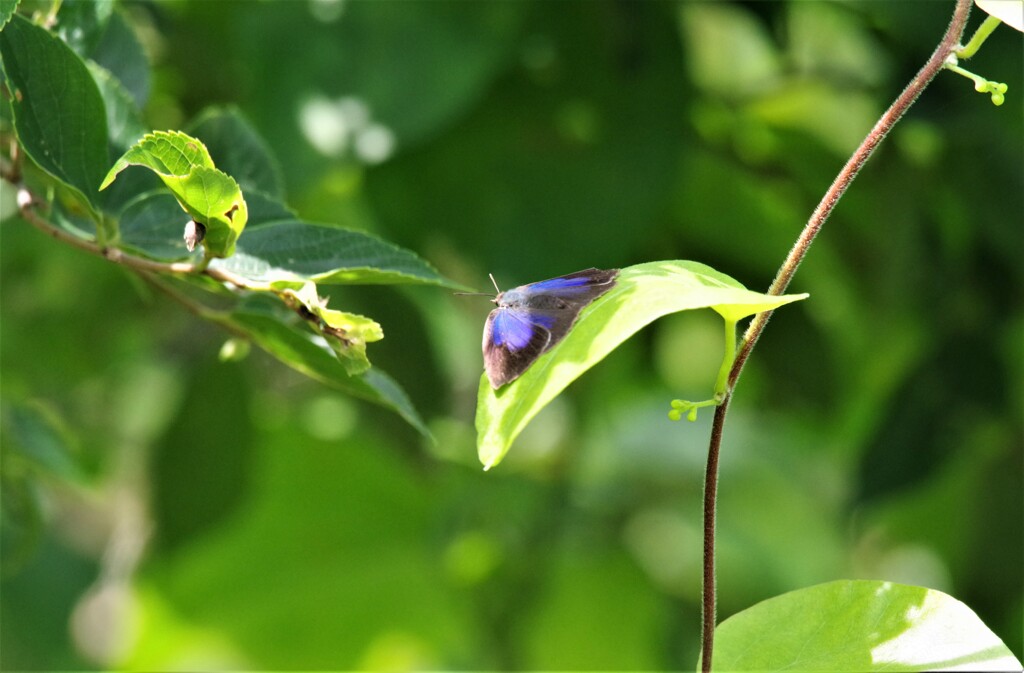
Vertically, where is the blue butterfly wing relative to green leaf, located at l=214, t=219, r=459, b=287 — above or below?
above

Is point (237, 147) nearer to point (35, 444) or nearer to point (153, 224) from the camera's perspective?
point (153, 224)

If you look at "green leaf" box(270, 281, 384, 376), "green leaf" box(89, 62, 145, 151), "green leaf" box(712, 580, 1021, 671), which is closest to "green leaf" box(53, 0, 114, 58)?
"green leaf" box(89, 62, 145, 151)

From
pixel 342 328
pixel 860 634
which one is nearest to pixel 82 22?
pixel 342 328

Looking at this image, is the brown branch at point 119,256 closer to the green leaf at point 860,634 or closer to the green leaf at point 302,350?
the green leaf at point 302,350

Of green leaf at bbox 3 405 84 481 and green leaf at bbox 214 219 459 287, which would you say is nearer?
green leaf at bbox 214 219 459 287

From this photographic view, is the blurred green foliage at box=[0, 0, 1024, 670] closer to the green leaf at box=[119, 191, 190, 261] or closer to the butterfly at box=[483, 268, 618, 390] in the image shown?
the green leaf at box=[119, 191, 190, 261]

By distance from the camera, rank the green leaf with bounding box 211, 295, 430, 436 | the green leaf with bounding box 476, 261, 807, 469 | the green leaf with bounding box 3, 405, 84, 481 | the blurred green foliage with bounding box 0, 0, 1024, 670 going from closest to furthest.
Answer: the green leaf with bounding box 476, 261, 807, 469 → the green leaf with bounding box 211, 295, 430, 436 → the green leaf with bounding box 3, 405, 84, 481 → the blurred green foliage with bounding box 0, 0, 1024, 670

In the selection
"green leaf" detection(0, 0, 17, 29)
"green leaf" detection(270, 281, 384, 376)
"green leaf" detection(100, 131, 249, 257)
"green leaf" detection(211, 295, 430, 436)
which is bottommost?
"green leaf" detection(211, 295, 430, 436)
